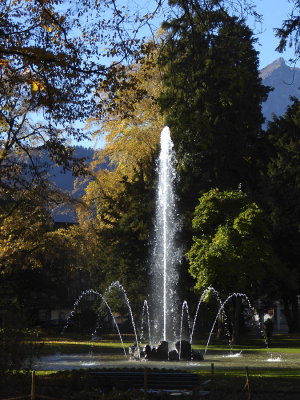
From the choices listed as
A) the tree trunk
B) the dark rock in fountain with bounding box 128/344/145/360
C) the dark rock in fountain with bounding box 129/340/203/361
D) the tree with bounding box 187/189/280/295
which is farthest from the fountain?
the dark rock in fountain with bounding box 129/340/203/361

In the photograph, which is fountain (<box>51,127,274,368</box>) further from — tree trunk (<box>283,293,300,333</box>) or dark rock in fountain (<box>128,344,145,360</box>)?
dark rock in fountain (<box>128,344,145,360</box>)

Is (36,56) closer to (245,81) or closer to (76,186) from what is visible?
(245,81)

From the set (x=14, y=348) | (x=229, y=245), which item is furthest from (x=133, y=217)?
(x=14, y=348)

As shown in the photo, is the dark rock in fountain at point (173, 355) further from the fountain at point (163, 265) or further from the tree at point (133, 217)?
the tree at point (133, 217)

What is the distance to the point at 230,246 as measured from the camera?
31.0 metres

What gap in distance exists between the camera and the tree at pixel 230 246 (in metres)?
30.6

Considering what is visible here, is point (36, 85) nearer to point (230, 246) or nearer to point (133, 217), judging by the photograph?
point (230, 246)

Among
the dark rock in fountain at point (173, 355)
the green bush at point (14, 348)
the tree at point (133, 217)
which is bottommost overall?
the green bush at point (14, 348)

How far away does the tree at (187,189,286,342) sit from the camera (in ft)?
100

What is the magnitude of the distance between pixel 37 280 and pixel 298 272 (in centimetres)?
1976

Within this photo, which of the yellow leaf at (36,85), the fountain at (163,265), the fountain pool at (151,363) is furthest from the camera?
the fountain at (163,265)

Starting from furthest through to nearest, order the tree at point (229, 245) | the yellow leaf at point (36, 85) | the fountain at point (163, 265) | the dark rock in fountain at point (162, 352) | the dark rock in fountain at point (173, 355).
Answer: the fountain at point (163, 265) → the tree at point (229, 245) → the dark rock in fountain at point (162, 352) → the dark rock in fountain at point (173, 355) → the yellow leaf at point (36, 85)

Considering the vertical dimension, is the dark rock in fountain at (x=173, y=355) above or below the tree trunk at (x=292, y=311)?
below

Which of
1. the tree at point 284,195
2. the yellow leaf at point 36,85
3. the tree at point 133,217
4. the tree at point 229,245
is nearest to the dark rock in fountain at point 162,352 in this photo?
the tree at point 229,245
